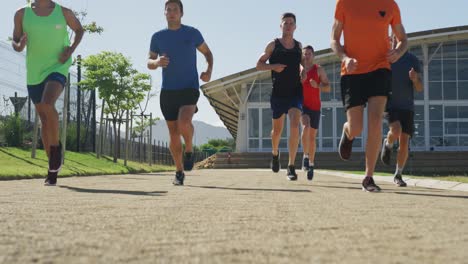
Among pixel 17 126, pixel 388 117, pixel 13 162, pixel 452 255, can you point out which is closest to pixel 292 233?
pixel 452 255

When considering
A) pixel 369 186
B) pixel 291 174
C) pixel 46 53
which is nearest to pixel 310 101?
pixel 291 174

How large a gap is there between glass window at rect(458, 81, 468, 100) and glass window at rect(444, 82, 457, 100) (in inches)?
9.4

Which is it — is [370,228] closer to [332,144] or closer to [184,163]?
[184,163]

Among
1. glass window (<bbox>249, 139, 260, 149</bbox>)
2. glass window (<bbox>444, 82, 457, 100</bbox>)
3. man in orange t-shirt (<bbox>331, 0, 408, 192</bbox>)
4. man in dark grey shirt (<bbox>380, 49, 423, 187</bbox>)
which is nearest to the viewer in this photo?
man in orange t-shirt (<bbox>331, 0, 408, 192</bbox>)

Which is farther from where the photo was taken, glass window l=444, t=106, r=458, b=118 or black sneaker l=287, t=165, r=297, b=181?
glass window l=444, t=106, r=458, b=118

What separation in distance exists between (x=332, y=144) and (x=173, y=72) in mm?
28786

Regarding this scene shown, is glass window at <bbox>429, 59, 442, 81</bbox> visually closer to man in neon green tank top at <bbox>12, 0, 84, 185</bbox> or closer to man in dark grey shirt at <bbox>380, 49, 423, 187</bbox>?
man in dark grey shirt at <bbox>380, 49, 423, 187</bbox>

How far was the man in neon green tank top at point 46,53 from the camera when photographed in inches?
238

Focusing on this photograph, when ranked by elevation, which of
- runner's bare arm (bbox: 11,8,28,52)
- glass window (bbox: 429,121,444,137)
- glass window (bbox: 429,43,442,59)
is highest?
glass window (bbox: 429,43,442,59)

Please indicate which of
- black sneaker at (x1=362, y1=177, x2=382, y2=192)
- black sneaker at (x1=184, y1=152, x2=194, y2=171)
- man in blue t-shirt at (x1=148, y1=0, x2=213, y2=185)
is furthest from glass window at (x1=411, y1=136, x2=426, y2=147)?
black sneaker at (x1=362, y1=177, x2=382, y2=192)

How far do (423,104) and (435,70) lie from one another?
7.98ft

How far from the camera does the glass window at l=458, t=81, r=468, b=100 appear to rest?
34438mm

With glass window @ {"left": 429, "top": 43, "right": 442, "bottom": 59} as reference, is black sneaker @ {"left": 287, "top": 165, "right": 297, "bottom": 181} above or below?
below

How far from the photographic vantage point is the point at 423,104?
34.4 m
